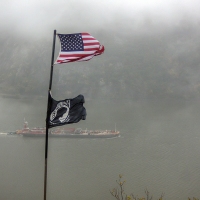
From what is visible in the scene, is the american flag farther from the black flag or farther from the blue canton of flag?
the black flag

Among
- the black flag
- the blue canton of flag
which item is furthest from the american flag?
the black flag

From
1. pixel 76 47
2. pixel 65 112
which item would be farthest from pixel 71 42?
pixel 65 112

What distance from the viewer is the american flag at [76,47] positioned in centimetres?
224

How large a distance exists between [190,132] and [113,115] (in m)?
5.45

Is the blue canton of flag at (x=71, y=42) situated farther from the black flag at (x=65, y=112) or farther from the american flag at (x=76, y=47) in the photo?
the black flag at (x=65, y=112)

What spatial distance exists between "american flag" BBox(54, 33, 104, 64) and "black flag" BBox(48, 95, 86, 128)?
0.37 m

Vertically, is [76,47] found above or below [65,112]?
above

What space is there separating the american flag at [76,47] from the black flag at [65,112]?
0.37 metres

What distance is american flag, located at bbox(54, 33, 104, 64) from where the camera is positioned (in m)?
2.24

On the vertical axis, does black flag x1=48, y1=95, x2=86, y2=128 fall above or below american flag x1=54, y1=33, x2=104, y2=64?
below

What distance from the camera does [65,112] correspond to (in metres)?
2.27

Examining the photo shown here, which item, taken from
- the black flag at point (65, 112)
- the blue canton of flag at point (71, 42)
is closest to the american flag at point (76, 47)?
the blue canton of flag at point (71, 42)

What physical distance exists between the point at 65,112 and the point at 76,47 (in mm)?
594

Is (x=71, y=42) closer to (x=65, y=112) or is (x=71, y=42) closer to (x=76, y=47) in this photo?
(x=76, y=47)
